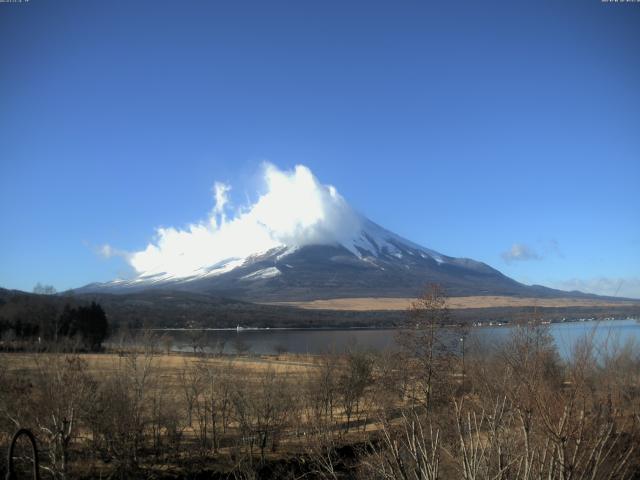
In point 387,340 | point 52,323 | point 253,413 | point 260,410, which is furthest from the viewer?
point 387,340

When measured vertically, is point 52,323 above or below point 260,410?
above

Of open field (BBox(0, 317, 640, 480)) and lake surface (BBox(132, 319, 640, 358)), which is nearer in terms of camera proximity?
open field (BBox(0, 317, 640, 480))

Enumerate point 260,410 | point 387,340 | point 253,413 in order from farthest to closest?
point 387,340
point 253,413
point 260,410

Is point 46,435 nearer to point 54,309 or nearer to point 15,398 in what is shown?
point 15,398

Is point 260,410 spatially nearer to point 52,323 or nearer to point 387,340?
point 52,323

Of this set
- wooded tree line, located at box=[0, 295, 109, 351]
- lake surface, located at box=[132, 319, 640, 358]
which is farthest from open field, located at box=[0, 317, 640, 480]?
wooded tree line, located at box=[0, 295, 109, 351]

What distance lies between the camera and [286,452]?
25719mm

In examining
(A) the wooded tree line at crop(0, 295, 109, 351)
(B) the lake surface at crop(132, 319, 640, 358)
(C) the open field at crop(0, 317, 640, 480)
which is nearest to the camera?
(C) the open field at crop(0, 317, 640, 480)

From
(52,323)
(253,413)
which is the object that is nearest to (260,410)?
(253,413)

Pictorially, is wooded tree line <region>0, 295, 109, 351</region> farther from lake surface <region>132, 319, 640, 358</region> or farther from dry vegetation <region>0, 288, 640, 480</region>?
dry vegetation <region>0, 288, 640, 480</region>

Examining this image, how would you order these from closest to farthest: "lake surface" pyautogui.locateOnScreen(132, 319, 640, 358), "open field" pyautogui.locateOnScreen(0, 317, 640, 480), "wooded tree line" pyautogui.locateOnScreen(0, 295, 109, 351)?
"open field" pyautogui.locateOnScreen(0, 317, 640, 480)
"lake surface" pyautogui.locateOnScreen(132, 319, 640, 358)
"wooded tree line" pyautogui.locateOnScreen(0, 295, 109, 351)

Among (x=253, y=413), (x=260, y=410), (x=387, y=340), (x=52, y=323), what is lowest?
(x=387, y=340)

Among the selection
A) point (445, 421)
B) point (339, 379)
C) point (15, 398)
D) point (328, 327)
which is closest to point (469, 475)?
point (445, 421)

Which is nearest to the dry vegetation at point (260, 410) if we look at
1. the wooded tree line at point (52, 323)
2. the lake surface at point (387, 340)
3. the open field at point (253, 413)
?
the open field at point (253, 413)
